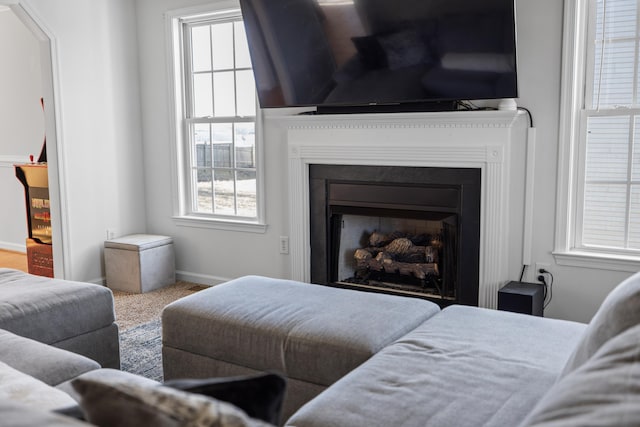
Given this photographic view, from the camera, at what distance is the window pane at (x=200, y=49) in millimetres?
4781

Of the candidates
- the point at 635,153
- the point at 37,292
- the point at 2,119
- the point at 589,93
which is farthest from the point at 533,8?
the point at 2,119

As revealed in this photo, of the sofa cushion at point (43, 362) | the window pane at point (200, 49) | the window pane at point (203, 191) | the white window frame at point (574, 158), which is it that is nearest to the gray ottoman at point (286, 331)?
the sofa cushion at point (43, 362)

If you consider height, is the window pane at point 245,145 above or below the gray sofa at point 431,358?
above

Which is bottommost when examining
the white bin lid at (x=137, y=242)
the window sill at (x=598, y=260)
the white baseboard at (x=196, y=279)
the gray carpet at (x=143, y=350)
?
the gray carpet at (x=143, y=350)

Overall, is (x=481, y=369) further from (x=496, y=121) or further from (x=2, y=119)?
(x=2, y=119)

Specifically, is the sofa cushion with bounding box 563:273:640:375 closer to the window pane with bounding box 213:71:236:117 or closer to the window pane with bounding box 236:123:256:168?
the window pane with bounding box 236:123:256:168

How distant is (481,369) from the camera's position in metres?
1.85

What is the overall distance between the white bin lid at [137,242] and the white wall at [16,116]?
1.99 meters

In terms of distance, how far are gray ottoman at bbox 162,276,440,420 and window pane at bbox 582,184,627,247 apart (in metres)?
1.31

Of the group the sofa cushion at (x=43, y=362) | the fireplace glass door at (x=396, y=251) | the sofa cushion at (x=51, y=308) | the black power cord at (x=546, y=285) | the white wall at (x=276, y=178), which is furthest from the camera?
the fireplace glass door at (x=396, y=251)

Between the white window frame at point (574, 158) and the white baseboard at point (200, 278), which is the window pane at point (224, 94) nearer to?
the white baseboard at point (200, 278)

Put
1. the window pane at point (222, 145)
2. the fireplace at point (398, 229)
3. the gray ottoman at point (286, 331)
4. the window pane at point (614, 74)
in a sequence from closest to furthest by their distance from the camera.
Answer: the gray ottoman at point (286, 331), the window pane at point (614, 74), the fireplace at point (398, 229), the window pane at point (222, 145)

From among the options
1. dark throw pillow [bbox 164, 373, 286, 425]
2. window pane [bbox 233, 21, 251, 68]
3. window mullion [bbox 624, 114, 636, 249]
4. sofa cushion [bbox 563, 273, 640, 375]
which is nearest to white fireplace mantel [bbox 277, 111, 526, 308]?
window mullion [bbox 624, 114, 636, 249]

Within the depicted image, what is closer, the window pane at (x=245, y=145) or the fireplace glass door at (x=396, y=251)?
the fireplace glass door at (x=396, y=251)
